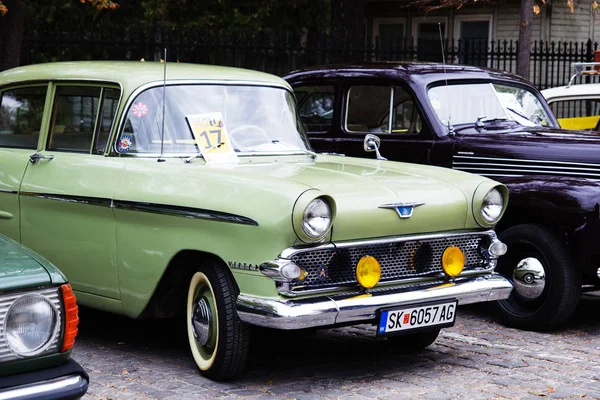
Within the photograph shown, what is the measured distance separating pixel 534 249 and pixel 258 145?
88.3 inches

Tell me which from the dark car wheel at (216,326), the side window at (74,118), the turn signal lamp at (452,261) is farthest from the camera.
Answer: the side window at (74,118)

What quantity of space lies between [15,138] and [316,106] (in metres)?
3.07

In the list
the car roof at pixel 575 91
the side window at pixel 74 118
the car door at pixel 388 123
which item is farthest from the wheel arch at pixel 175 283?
the car roof at pixel 575 91

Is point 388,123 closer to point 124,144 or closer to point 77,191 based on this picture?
point 124,144

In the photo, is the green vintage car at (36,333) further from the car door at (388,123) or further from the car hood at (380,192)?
the car door at (388,123)

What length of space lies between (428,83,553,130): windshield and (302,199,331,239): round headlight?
3191 millimetres

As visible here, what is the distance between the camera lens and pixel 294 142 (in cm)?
680

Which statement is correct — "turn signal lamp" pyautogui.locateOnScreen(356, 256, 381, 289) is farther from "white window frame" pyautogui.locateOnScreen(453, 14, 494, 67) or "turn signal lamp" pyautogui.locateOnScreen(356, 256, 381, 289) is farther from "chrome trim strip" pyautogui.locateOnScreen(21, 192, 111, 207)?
"white window frame" pyautogui.locateOnScreen(453, 14, 494, 67)

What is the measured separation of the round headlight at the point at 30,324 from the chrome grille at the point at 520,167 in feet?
15.8

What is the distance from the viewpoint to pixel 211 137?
6301 mm

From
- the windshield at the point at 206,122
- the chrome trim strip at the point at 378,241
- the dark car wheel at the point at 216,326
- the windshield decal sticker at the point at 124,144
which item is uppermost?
the windshield at the point at 206,122

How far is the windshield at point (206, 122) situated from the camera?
20.5 feet

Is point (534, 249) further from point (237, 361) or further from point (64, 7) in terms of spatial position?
point (64, 7)

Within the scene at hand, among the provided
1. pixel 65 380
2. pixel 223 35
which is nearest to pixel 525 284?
pixel 65 380
